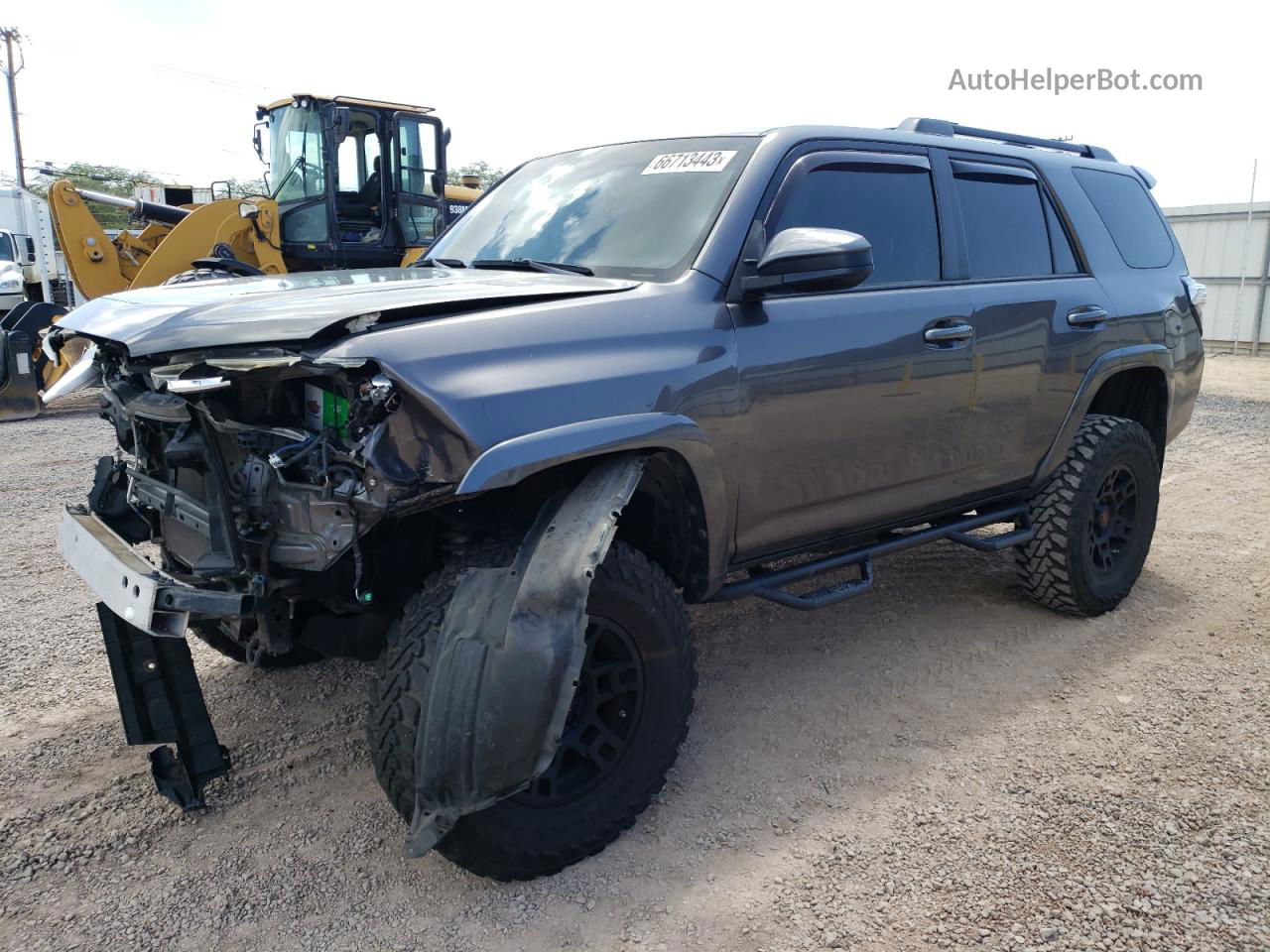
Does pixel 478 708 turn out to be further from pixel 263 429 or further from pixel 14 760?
pixel 14 760

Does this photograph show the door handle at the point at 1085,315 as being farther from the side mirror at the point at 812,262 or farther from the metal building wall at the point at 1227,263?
the metal building wall at the point at 1227,263

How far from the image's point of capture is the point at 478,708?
7.83 feet

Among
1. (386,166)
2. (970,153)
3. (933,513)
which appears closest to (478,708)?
(933,513)

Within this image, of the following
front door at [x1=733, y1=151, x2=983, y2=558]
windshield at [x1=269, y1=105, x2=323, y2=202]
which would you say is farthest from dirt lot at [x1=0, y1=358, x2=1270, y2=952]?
windshield at [x1=269, y1=105, x2=323, y2=202]

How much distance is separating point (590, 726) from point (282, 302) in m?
1.45

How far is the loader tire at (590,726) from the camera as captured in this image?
2.53 m

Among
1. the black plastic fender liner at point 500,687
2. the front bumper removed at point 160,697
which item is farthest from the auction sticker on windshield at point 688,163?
the front bumper removed at point 160,697

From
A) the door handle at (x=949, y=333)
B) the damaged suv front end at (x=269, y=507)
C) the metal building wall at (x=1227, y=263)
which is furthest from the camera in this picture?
the metal building wall at (x=1227, y=263)

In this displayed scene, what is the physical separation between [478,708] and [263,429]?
91 cm

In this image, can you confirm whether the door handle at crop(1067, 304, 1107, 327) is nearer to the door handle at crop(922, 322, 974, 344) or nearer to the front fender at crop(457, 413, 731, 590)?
the door handle at crop(922, 322, 974, 344)

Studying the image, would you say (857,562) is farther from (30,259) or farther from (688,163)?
(30,259)

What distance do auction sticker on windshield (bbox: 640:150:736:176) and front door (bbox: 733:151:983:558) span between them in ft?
0.79

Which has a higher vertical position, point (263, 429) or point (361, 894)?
point (263, 429)

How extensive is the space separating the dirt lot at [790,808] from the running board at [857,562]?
18.6 inches
